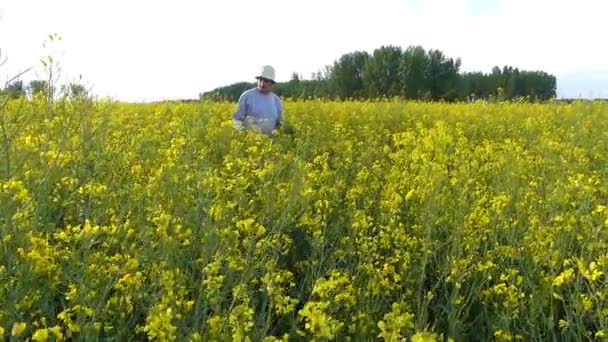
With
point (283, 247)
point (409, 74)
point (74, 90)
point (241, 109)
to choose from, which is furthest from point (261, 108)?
point (409, 74)

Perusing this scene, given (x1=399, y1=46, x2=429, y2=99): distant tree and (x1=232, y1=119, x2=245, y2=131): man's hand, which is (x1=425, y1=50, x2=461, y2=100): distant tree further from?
(x1=232, y1=119, x2=245, y2=131): man's hand

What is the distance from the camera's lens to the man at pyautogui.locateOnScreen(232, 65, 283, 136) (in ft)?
17.7

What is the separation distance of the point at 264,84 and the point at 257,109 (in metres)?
0.23

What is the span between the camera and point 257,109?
554 centimetres

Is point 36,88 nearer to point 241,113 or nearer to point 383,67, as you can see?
point 241,113

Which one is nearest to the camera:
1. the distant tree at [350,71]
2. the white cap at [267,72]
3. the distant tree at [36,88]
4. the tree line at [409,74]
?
the distant tree at [36,88]

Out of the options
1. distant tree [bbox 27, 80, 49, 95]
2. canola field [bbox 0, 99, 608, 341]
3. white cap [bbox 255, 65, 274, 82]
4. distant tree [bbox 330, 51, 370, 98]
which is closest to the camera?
canola field [bbox 0, 99, 608, 341]

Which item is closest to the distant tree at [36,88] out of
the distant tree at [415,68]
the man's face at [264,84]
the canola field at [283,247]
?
the canola field at [283,247]

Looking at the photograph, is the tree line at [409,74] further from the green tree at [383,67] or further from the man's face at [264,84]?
the man's face at [264,84]

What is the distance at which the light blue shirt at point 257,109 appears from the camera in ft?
18.0

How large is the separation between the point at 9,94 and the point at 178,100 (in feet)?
25.6

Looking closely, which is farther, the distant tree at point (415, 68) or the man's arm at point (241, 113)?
the distant tree at point (415, 68)

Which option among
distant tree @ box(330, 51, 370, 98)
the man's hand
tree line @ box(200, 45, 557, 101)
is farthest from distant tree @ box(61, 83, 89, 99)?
distant tree @ box(330, 51, 370, 98)

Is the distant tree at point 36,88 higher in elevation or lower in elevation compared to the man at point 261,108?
higher
